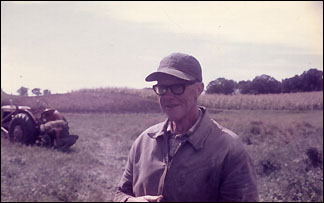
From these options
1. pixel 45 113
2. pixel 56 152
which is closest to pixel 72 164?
pixel 56 152

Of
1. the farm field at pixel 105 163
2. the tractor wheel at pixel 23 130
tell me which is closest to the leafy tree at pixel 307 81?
the farm field at pixel 105 163

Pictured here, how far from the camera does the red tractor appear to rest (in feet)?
29.8

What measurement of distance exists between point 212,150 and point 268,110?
14764 mm

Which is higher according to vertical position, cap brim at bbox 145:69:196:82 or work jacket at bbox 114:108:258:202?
cap brim at bbox 145:69:196:82

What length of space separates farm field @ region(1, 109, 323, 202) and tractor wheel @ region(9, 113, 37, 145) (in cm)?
22

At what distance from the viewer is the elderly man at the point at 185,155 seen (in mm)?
1726

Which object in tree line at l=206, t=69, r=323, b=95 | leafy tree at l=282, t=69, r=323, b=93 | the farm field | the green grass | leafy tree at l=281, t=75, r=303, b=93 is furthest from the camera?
leafy tree at l=282, t=69, r=323, b=93

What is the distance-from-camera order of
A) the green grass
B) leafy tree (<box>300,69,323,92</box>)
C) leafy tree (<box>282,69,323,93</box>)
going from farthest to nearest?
leafy tree (<box>300,69,323,92</box>)
leafy tree (<box>282,69,323,93</box>)
the green grass

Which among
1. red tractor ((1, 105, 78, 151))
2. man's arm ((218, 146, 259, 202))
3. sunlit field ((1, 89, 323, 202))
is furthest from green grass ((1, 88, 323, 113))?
man's arm ((218, 146, 259, 202))

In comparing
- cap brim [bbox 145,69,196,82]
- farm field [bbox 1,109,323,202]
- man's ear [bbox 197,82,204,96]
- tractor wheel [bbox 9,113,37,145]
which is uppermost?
cap brim [bbox 145,69,196,82]

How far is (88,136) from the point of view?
1162 cm

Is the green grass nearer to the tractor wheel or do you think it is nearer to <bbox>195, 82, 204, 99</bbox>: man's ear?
the tractor wheel

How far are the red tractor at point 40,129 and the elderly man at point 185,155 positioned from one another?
7.40 meters

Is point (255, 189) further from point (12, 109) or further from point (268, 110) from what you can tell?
point (268, 110)
